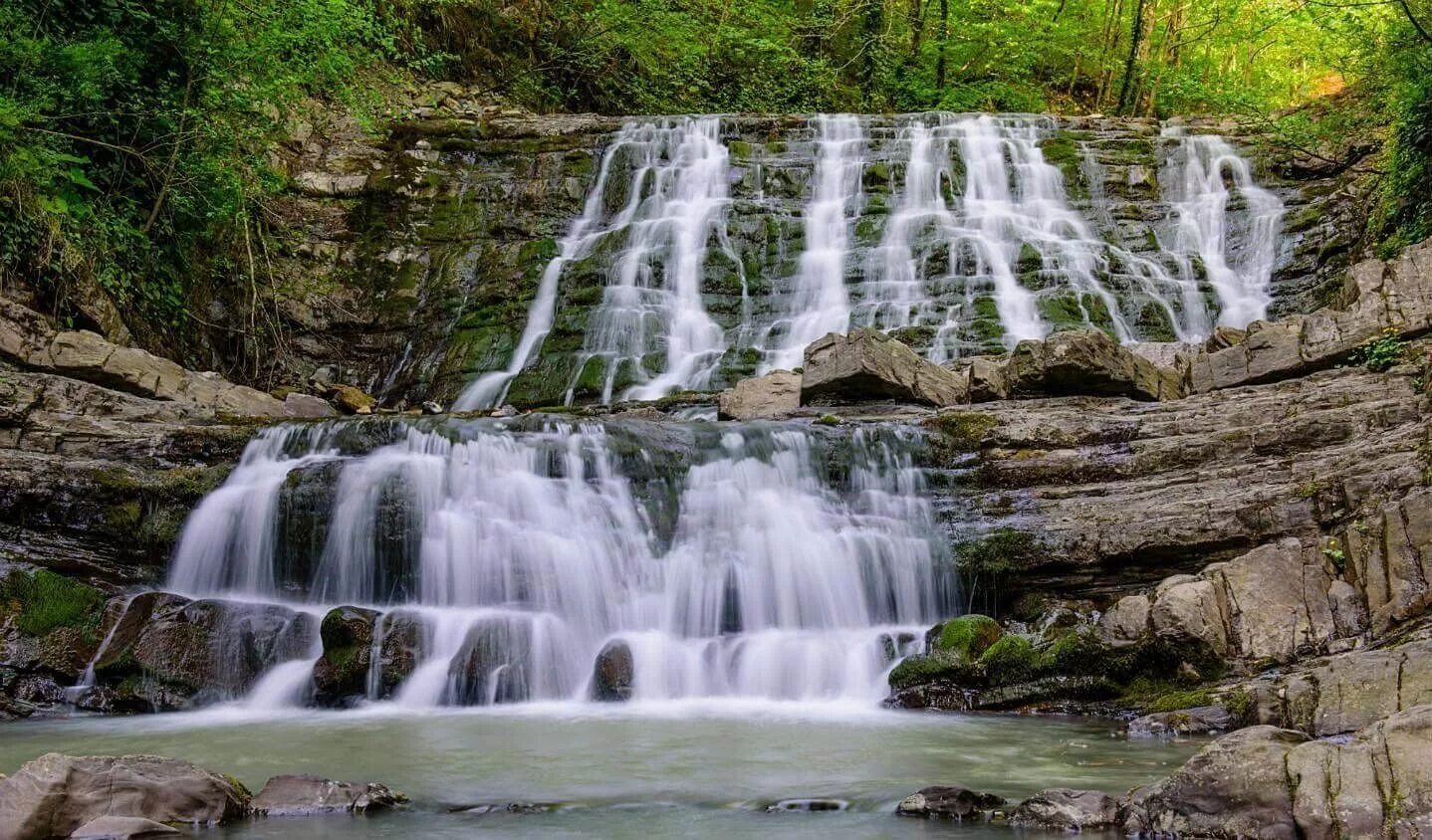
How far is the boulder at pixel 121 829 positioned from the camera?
4234mm

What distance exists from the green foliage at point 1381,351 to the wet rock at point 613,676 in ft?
24.4

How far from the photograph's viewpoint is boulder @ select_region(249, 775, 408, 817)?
4.89m

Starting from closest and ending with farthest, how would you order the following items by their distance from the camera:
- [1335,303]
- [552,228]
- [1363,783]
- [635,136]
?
[1363,783] < [1335,303] < [552,228] < [635,136]

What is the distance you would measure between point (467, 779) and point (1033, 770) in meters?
3.05

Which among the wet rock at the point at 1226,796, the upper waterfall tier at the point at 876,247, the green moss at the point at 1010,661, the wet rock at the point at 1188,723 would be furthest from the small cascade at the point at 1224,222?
the wet rock at the point at 1226,796

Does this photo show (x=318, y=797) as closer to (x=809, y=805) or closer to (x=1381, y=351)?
(x=809, y=805)

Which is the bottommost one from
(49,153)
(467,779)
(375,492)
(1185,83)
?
(467,779)

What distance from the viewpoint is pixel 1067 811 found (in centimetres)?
455

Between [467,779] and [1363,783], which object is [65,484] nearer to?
[467,779]

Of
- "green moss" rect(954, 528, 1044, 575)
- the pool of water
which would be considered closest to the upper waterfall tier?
"green moss" rect(954, 528, 1044, 575)

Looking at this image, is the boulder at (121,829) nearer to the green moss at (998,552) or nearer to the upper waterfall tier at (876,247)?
the green moss at (998,552)

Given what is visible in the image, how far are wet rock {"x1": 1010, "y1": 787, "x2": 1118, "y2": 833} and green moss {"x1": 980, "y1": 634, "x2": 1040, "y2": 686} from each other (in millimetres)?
3580

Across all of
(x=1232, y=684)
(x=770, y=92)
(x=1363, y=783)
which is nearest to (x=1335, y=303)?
(x=1232, y=684)

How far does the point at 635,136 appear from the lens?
827 inches
